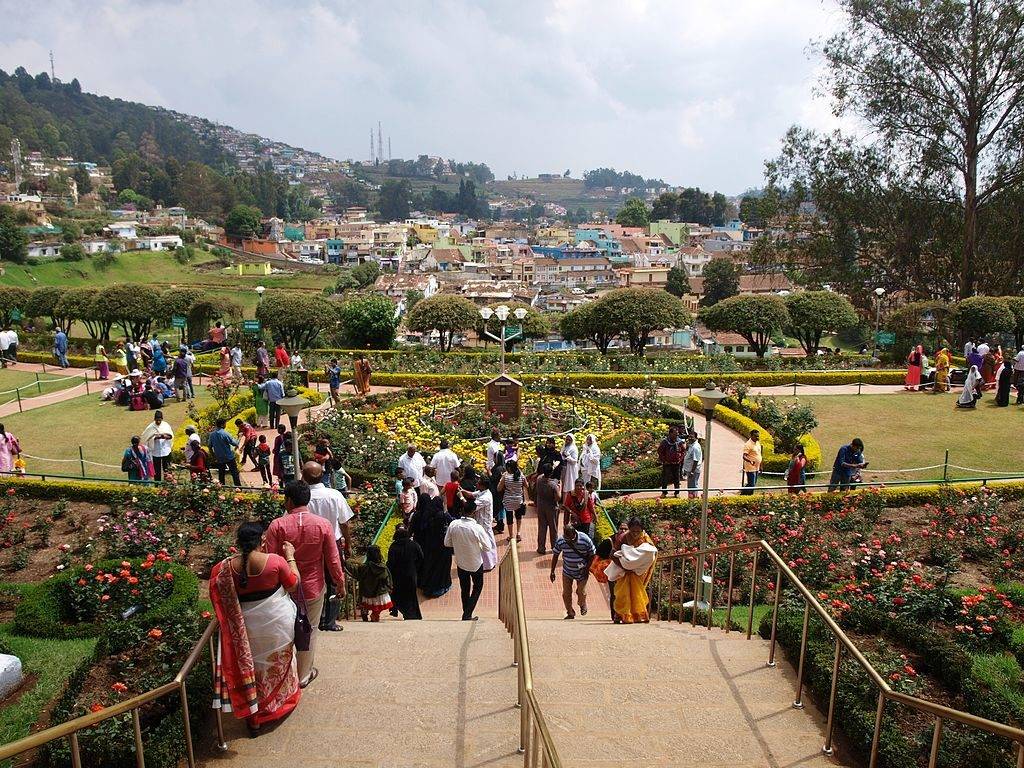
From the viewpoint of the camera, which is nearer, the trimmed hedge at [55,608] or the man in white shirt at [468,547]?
the man in white shirt at [468,547]

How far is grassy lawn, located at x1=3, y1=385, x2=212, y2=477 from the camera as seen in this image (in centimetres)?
1430

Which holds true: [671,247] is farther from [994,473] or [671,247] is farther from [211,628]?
[211,628]

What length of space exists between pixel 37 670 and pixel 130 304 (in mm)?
24120

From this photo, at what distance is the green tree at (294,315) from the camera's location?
89.5ft

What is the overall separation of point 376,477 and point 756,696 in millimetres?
8357

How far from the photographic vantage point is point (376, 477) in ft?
41.2

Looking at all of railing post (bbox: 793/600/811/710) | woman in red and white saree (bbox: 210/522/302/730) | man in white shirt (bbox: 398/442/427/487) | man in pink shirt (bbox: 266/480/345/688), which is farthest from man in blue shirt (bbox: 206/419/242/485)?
railing post (bbox: 793/600/811/710)

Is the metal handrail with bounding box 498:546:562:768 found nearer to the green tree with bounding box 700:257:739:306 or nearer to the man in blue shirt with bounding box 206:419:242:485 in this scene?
the man in blue shirt with bounding box 206:419:242:485

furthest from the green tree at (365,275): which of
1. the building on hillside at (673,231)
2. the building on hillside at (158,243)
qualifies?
the building on hillside at (673,231)

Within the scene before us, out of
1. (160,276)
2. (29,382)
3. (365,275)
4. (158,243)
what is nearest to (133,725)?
(29,382)

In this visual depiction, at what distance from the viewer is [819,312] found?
89.8ft

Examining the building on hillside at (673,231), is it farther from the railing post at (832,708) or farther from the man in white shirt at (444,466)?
the railing post at (832,708)

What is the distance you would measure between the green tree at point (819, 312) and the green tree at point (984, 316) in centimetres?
462

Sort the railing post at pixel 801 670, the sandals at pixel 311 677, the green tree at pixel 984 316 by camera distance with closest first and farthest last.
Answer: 1. the sandals at pixel 311 677
2. the railing post at pixel 801 670
3. the green tree at pixel 984 316
